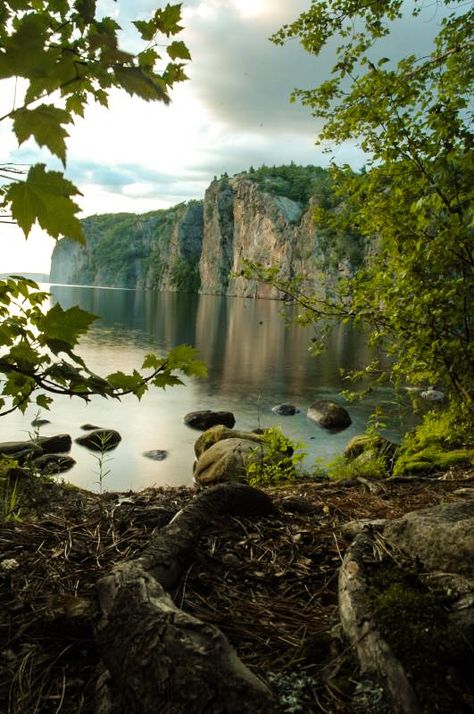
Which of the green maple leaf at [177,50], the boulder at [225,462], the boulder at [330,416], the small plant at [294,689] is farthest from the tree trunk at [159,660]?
the boulder at [330,416]

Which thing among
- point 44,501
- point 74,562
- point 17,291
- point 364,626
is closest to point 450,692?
point 364,626

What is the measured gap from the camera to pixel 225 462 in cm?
1134

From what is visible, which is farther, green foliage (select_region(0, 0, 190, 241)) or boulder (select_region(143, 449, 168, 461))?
boulder (select_region(143, 449, 168, 461))

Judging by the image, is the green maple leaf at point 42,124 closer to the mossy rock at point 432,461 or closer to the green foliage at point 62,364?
the green foliage at point 62,364

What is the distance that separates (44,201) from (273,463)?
8026 mm

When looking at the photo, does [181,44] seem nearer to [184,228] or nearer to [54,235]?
[54,235]

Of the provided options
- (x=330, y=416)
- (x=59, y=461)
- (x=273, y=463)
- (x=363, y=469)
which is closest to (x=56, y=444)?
(x=59, y=461)

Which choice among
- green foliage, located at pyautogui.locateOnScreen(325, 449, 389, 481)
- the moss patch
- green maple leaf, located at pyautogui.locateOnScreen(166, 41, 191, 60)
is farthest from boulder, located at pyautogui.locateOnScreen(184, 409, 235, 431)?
green maple leaf, located at pyautogui.locateOnScreen(166, 41, 191, 60)

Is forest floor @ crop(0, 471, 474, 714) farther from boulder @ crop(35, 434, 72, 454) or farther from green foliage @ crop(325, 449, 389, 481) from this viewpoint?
boulder @ crop(35, 434, 72, 454)

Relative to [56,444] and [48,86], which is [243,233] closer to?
[56,444]

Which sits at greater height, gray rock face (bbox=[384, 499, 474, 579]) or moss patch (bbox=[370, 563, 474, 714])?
gray rock face (bbox=[384, 499, 474, 579])

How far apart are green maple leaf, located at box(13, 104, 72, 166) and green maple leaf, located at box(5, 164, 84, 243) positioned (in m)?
0.07

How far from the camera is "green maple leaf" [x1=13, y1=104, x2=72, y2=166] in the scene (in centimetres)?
111

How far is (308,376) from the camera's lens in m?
29.7
